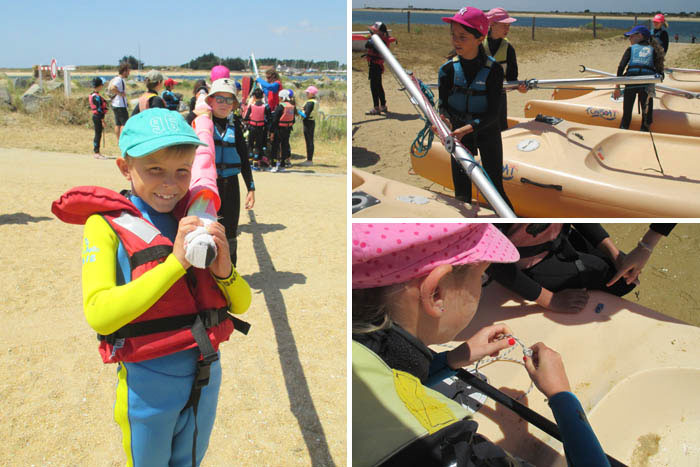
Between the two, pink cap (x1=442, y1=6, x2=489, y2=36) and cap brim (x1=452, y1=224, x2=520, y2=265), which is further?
pink cap (x1=442, y1=6, x2=489, y2=36)

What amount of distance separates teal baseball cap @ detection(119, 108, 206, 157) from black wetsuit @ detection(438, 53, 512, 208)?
201 centimetres

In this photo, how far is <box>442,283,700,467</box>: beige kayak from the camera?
171 centimetres

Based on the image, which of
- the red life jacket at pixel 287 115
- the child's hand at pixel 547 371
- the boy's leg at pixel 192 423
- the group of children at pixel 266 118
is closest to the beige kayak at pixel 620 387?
the child's hand at pixel 547 371

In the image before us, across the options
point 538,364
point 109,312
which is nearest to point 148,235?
point 109,312

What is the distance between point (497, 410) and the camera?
5.94 ft

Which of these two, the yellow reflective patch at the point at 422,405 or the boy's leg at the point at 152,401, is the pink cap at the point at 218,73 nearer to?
the boy's leg at the point at 152,401

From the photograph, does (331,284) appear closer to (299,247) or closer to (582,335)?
(299,247)

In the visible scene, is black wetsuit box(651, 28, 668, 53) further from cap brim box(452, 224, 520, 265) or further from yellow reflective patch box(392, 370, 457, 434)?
yellow reflective patch box(392, 370, 457, 434)

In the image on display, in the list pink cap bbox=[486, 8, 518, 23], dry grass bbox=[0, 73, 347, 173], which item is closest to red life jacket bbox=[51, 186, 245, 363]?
pink cap bbox=[486, 8, 518, 23]

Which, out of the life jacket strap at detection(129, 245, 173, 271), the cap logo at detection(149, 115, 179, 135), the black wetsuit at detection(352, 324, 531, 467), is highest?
the cap logo at detection(149, 115, 179, 135)

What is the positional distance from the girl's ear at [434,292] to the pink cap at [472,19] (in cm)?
181

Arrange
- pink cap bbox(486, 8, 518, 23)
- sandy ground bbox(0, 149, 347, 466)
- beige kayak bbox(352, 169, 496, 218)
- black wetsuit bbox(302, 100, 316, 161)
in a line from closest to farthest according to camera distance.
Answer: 1. beige kayak bbox(352, 169, 496, 218)
2. sandy ground bbox(0, 149, 347, 466)
3. pink cap bbox(486, 8, 518, 23)
4. black wetsuit bbox(302, 100, 316, 161)

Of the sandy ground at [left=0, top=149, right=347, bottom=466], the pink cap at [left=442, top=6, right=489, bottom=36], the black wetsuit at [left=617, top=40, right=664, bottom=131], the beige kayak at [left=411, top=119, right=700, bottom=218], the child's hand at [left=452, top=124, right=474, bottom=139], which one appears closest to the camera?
the sandy ground at [left=0, top=149, right=347, bottom=466]

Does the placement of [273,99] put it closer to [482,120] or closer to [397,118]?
[397,118]
